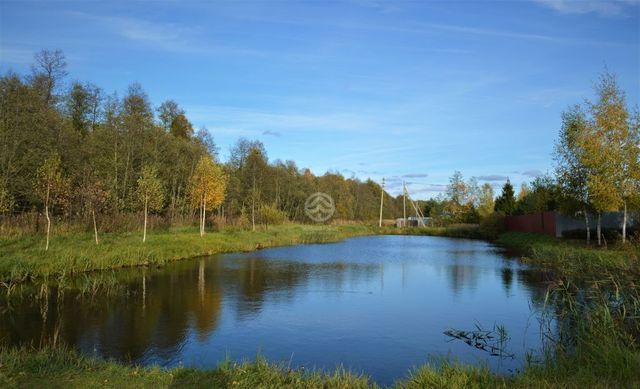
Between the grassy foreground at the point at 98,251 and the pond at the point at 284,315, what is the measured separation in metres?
0.89

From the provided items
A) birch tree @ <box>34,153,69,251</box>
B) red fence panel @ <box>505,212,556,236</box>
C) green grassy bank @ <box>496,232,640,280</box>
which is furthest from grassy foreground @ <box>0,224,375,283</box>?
red fence panel @ <box>505,212,556,236</box>

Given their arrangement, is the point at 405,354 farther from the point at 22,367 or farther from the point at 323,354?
the point at 22,367

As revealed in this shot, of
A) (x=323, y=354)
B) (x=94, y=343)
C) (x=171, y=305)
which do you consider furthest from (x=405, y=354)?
(x=171, y=305)

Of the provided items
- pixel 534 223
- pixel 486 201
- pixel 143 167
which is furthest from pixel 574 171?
pixel 486 201

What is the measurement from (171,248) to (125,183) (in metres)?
7.98

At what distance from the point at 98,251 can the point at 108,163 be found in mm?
11606

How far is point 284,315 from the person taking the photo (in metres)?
12.3

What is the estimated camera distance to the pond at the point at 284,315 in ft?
29.7

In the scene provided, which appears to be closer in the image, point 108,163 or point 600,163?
point 600,163

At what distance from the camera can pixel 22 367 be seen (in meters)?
6.60

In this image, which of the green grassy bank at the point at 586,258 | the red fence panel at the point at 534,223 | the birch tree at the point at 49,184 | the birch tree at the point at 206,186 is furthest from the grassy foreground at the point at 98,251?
the red fence panel at the point at 534,223

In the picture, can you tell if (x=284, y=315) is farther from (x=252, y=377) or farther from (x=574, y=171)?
(x=574, y=171)

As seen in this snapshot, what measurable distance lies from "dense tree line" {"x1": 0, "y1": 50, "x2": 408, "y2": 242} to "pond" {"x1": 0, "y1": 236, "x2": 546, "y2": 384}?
5.51 meters

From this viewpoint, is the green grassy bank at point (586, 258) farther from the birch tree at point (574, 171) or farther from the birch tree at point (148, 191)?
the birch tree at point (148, 191)
